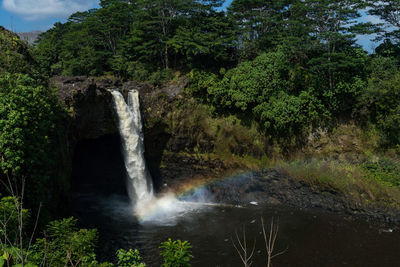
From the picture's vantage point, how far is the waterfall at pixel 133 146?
811 inches

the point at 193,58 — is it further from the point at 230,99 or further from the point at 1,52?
the point at 1,52

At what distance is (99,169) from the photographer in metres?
22.9

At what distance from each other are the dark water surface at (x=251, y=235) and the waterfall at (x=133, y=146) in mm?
1745

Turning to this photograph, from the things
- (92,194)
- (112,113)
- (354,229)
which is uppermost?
(112,113)

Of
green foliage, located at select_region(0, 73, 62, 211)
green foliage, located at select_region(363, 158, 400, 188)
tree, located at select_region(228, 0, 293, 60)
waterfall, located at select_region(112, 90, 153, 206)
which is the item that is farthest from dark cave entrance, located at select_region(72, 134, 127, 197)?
green foliage, located at select_region(363, 158, 400, 188)

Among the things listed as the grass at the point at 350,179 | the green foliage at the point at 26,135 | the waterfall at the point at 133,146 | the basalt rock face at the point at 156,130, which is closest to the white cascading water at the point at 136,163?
the waterfall at the point at 133,146

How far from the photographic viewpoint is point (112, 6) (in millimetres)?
27484

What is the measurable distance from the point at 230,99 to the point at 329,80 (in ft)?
25.1

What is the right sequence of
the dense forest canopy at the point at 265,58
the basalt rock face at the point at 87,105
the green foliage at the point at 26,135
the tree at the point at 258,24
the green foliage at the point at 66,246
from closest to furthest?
1. the green foliage at the point at 66,246
2. the green foliage at the point at 26,135
3. the basalt rock face at the point at 87,105
4. the dense forest canopy at the point at 265,58
5. the tree at the point at 258,24

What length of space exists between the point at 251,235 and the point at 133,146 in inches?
421

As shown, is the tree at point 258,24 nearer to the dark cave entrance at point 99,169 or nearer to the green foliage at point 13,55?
the dark cave entrance at point 99,169

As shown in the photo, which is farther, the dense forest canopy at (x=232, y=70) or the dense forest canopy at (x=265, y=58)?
the dense forest canopy at (x=265, y=58)

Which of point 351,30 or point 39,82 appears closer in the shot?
point 39,82

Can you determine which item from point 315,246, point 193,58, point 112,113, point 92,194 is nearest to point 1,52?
point 112,113
